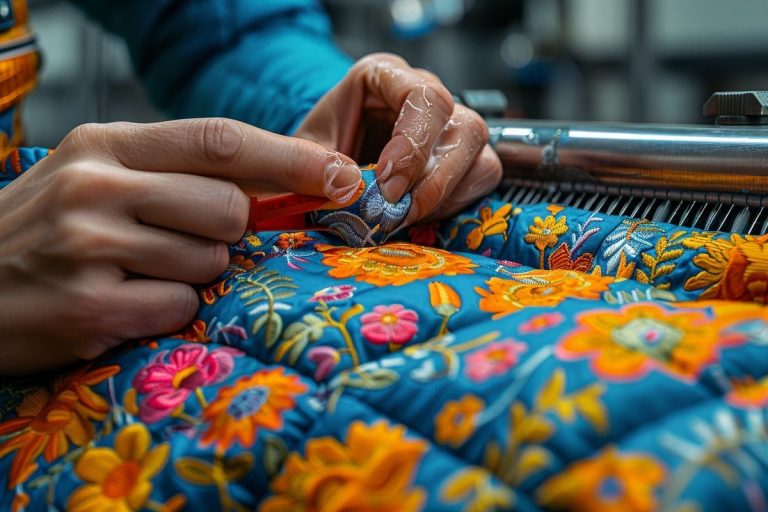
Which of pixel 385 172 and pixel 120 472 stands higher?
pixel 385 172

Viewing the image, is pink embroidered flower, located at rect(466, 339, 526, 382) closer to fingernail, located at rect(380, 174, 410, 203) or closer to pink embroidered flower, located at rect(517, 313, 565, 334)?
pink embroidered flower, located at rect(517, 313, 565, 334)

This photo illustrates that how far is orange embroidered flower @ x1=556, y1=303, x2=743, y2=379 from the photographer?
34 cm

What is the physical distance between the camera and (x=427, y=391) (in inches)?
14.5

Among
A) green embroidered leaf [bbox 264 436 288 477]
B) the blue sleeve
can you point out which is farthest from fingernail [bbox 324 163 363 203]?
the blue sleeve

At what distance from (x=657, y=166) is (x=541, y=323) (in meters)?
0.31

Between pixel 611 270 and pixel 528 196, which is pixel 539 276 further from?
pixel 528 196

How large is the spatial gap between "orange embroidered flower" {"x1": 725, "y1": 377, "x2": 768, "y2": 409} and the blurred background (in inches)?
68.1

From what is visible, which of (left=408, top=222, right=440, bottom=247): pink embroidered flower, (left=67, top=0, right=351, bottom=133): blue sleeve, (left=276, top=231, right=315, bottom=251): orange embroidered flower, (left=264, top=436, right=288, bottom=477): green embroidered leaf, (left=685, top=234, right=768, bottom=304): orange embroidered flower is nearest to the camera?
(left=264, top=436, right=288, bottom=477): green embroidered leaf

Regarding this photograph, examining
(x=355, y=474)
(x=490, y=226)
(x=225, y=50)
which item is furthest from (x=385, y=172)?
(x=225, y=50)

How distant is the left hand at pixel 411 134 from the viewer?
0.65 meters

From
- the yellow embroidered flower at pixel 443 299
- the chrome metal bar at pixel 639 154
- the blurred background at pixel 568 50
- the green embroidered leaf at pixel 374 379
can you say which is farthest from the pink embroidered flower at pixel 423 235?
the blurred background at pixel 568 50

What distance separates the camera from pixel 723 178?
609 mm

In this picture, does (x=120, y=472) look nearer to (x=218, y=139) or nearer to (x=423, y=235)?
(x=218, y=139)

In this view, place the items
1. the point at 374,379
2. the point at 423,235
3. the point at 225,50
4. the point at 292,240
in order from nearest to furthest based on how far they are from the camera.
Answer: the point at 374,379
the point at 292,240
the point at 423,235
the point at 225,50
